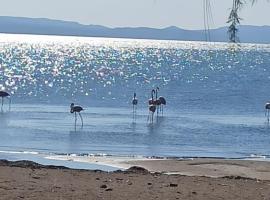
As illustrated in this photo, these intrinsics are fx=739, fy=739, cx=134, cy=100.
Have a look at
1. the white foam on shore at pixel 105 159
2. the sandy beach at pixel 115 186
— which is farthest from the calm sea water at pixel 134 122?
the sandy beach at pixel 115 186

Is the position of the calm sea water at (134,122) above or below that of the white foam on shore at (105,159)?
above

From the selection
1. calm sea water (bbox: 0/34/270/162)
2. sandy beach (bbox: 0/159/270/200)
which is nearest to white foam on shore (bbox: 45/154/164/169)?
calm sea water (bbox: 0/34/270/162)

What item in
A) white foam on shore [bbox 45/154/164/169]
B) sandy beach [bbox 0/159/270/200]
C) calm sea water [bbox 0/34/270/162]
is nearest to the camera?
sandy beach [bbox 0/159/270/200]

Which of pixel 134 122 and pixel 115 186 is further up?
pixel 134 122

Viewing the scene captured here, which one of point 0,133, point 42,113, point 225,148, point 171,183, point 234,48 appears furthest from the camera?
point 42,113

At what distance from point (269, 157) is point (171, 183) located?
41.9ft

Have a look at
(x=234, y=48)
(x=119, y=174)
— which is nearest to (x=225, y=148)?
(x=119, y=174)

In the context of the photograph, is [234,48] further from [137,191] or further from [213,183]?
[213,183]

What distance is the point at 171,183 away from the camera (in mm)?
12406

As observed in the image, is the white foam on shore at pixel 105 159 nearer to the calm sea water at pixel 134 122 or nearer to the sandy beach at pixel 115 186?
the calm sea water at pixel 134 122

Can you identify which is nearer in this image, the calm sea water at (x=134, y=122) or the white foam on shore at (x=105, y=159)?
the white foam on shore at (x=105, y=159)

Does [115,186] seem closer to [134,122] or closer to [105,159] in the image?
[105,159]

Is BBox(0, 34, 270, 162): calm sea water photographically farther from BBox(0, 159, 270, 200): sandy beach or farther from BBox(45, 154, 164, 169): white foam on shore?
BBox(0, 159, 270, 200): sandy beach

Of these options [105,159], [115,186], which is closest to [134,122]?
[105,159]
